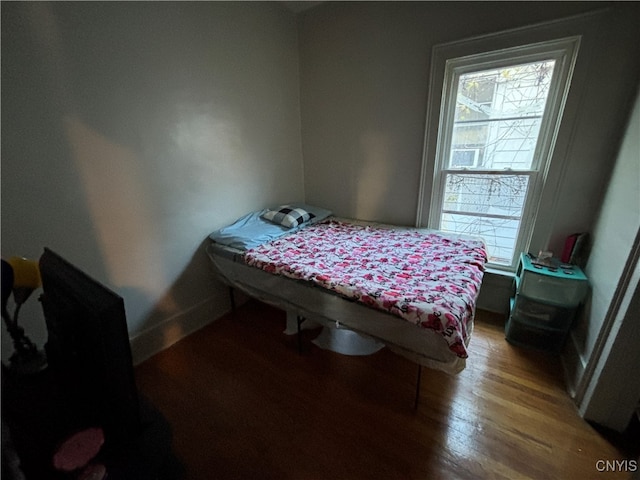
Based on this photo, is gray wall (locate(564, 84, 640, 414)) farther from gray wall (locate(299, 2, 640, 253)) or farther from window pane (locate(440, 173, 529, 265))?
window pane (locate(440, 173, 529, 265))

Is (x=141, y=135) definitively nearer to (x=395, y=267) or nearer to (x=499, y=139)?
(x=395, y=267)

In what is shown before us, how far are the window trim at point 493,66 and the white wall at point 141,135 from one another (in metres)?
1.36

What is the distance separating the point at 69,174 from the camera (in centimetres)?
142

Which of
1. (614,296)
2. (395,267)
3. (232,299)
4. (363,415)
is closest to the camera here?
(614,296)

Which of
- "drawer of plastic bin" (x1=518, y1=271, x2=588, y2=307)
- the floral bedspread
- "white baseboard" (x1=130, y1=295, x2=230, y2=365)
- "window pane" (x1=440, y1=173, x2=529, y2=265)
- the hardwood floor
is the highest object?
"window pane" (x1=440, y1=173, x2=529, y2=265)

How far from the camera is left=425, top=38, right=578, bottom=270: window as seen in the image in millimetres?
1778

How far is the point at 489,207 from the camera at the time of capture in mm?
2137

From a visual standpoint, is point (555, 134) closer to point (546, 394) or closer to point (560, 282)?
point (560, 282)

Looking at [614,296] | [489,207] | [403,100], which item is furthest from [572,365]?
[403,100]

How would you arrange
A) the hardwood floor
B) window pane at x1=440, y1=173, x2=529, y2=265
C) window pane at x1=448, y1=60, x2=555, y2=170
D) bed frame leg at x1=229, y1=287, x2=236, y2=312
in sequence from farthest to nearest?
bed frame leg at x1=229, y1=287, x2=236, y2=312 < window pane at x1=440, y1=173, x2=529, y2=265 < window pane at x1=448, y1=60, x2=555, y2=170 < the hardwood floor

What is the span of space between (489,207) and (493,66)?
99 cm

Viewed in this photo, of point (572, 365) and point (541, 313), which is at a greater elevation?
point (541, 313)

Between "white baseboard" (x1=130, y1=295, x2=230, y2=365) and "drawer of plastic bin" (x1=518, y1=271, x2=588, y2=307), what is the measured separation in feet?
7.37

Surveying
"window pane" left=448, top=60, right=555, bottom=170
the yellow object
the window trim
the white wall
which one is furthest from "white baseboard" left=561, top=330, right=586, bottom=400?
the yellow object
